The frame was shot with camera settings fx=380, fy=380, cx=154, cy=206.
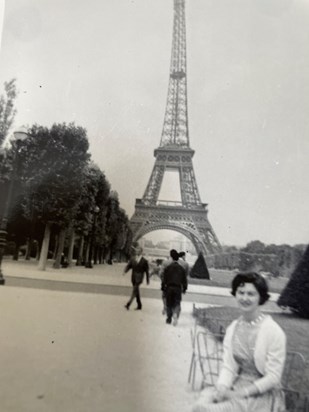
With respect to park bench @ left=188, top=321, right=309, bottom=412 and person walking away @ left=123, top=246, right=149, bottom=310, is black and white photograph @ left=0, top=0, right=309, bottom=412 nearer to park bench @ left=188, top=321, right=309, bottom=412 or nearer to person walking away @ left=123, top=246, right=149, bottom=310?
park bench @ left=188, top=321, right=309, bottom=412

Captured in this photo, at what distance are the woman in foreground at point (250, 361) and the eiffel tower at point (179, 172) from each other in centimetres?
214

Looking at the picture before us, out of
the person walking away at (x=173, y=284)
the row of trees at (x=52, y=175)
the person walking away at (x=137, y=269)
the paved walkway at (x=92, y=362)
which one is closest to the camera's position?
the paved walkway at (x=92, y=362)

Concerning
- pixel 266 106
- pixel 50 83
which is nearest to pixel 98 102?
pixel 50 83

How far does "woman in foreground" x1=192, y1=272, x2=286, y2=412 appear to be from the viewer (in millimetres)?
1650

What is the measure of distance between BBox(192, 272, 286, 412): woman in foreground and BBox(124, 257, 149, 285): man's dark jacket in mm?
3739

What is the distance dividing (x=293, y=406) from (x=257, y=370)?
0.76 m

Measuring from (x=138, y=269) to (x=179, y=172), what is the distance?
187cm

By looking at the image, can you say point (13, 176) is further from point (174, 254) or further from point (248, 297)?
point (248, 297)

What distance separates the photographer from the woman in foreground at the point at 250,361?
1.65m

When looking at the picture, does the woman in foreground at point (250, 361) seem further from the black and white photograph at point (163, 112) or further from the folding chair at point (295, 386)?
A: the black and white photograph at point (163, 112)

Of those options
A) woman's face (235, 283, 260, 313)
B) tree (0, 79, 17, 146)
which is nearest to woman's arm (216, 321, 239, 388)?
woman's face (235, 283, 260, 313)

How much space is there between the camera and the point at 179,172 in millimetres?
6438

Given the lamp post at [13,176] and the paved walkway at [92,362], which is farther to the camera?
the lamp post at [13,176]

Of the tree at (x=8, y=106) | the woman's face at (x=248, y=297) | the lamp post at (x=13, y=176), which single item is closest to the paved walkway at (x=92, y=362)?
the woman's face at (x=248, y=297)
